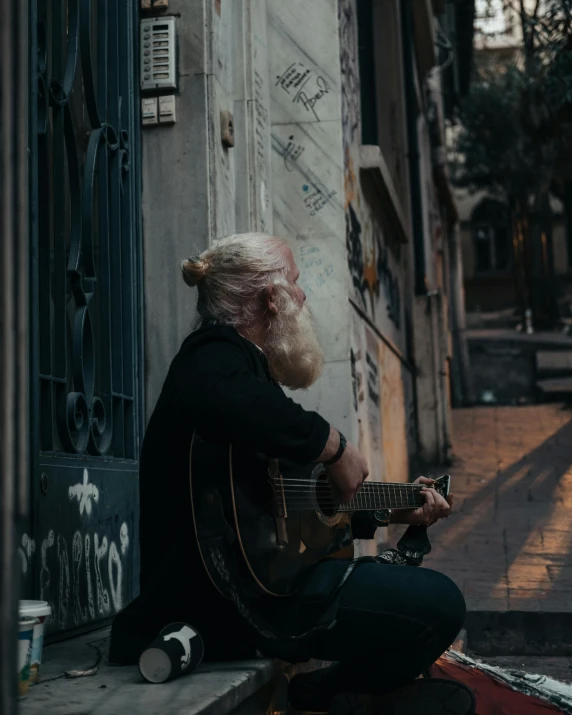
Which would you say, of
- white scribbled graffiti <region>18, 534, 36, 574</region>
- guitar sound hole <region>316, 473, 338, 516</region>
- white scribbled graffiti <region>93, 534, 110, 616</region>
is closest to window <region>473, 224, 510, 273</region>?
white scribbled graffiti <region>93, 534, 110, 616</region>

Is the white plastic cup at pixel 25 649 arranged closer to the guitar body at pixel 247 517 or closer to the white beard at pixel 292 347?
the guitar body at pixel 247 517

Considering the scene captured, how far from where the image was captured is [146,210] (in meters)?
4.49

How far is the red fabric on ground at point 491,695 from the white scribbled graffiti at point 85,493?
51.8 inches

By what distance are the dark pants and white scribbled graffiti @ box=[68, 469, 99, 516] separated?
3.87ft

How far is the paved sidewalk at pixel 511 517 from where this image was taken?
17.1 ft

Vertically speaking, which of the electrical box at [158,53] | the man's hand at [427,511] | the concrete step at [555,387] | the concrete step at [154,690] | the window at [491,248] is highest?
the window at [491,248]

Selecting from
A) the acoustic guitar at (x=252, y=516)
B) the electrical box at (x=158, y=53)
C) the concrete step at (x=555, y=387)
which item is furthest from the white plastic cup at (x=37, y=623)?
the concrete step at (x=555, y=387)

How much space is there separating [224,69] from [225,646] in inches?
119

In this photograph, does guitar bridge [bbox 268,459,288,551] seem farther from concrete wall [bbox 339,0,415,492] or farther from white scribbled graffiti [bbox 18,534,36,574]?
concrete wall [bbox 339,0,415,492]

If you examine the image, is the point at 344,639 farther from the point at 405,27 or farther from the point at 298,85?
the point at 405,27

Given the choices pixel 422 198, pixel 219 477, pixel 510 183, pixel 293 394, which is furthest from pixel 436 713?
pixel 510 183

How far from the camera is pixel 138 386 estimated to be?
433 centimetres

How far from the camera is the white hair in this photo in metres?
2.81

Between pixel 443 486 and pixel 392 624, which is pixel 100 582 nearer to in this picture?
pixel 443 486
